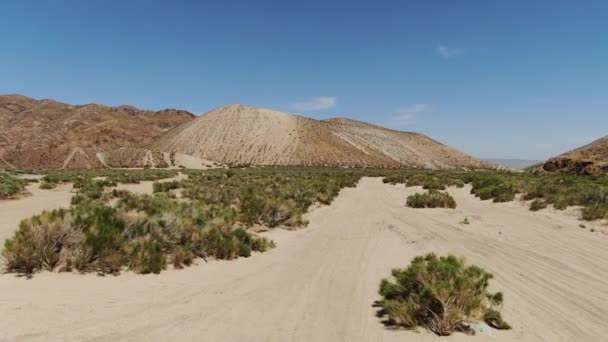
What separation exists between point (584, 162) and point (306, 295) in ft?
150

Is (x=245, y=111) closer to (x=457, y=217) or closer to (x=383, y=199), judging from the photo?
(x=383, y=199)

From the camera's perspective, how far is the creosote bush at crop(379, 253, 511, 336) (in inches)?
209

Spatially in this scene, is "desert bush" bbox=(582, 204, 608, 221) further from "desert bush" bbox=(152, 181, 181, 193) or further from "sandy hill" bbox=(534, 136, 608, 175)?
"sandy hill" bbox=(534, 136, 608, 175)

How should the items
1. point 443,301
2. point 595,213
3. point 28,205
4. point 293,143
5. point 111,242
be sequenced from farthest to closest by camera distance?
1. point 293,143
2. point 28,205
3. point 595,213
4. point 111,242
5. point 443,301

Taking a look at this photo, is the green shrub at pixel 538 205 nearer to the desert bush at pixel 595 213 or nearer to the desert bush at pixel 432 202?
the desert bush at pixel 595 213

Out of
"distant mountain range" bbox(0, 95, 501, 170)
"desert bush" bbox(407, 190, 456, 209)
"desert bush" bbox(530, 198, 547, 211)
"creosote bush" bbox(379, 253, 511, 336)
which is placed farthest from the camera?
"distant mountain range" bbox(0, 95, 501, 170)

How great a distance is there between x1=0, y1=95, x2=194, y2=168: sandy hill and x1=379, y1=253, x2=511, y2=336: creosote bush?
243ft

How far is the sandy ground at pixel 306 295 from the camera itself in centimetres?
516

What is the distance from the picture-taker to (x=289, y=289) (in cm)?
726

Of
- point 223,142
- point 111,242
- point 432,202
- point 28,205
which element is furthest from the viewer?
point 223,142

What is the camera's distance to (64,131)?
110 m

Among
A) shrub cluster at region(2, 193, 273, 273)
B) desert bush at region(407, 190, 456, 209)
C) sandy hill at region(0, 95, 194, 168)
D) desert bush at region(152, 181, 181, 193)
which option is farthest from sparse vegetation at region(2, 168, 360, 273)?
sandy hill at region(0, 95, 194, 168)

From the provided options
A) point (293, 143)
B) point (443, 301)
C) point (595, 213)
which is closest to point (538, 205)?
point (595, 213)

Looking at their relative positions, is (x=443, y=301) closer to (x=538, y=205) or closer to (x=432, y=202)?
(x=538, y=205)
